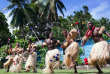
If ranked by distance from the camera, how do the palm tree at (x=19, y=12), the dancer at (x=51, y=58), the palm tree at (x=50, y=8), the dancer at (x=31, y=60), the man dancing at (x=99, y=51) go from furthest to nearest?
the palm tree at (x=19, y=12) < the palm tree at (x=50, y=8) < the dancer at (x=31, y=60) < the dancer at (x=51, y=58) < the man dancing at (x=99, y=51)

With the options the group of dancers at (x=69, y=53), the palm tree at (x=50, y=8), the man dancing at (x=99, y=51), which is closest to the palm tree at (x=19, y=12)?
the palm tree at (x=50, y=8)

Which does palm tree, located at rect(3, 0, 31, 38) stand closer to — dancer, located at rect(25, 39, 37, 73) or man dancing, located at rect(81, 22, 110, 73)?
dancer, located at rect(25, 39, 37, 73)

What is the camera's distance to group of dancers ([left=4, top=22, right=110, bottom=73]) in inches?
164

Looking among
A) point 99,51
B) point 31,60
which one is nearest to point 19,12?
point 31,60

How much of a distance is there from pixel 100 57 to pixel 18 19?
22.1 m

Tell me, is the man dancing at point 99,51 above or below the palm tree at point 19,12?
below

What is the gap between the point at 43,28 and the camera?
26.5m

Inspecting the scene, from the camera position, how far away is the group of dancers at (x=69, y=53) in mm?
4168

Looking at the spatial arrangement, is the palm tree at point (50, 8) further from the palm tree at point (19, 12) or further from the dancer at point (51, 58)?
the dancer at point (51, 58)

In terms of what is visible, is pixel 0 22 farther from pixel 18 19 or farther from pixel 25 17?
pixel 25 17

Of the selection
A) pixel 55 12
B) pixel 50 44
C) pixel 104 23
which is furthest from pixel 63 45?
pixel 55 12

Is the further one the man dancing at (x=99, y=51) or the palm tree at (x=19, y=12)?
the palm tree at (x=19, y=12)

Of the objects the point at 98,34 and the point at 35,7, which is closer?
the point at 98,34

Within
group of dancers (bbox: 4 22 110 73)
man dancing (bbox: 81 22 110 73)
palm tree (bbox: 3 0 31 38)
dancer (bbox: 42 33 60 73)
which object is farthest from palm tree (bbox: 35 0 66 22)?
man dancing (bbox: 81 22 110 73)
